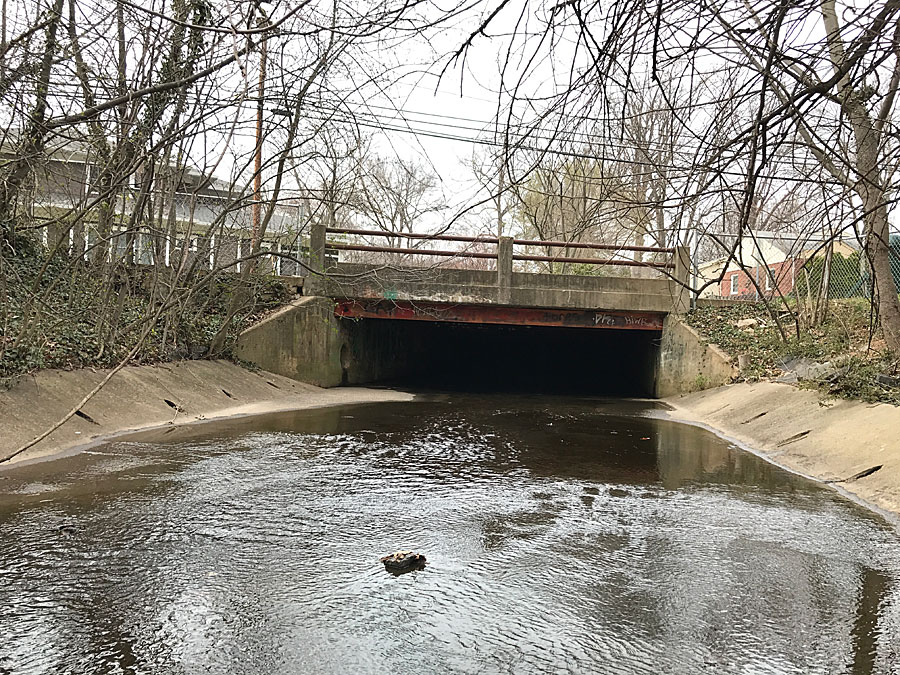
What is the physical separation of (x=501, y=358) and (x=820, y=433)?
22.1 metres

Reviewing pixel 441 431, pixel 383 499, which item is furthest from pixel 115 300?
pixel 383 499

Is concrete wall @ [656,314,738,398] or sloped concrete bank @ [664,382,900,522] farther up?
concrete wall @ [656,314,738,398]

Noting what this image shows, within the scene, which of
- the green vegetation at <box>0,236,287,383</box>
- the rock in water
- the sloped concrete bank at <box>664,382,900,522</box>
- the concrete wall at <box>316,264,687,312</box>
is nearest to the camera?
the rock in water

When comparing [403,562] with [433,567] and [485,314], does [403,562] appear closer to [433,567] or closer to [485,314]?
[433,567]

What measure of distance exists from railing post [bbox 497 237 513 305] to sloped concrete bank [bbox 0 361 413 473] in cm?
360

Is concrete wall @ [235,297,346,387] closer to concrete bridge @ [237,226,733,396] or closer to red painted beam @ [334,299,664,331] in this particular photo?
concrete bridge @ [237,226,733,396]

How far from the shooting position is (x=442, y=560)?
5223mm

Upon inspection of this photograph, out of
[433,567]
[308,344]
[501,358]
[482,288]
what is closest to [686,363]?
[482,288]

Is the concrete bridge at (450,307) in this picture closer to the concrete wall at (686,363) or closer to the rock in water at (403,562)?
the concrete wall at (686,363)

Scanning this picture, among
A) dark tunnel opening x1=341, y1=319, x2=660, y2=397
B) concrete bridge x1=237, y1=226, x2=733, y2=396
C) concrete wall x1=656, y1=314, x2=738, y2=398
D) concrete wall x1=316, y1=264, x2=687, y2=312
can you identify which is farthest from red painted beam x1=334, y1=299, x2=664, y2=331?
dark tunnel opening x1=341, y1=319, x2=660, y2=397

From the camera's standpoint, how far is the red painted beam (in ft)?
61.3

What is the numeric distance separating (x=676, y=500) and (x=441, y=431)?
17.0ft

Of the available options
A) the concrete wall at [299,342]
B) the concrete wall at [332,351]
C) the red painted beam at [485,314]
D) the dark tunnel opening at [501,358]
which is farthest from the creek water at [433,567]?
the dark tunnel opening at [501,358]

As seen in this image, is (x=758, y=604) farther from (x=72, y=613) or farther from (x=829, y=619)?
(x=72, y=613)
